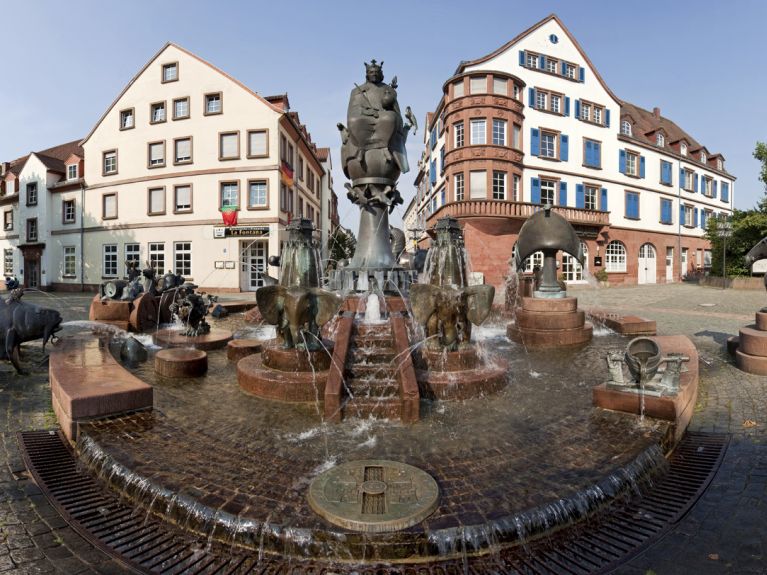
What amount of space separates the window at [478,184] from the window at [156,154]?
2068 centimetres

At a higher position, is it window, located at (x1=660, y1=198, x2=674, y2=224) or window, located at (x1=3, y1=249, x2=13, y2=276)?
window, located at (x1=660, y1=198, x2=674, y2=224)

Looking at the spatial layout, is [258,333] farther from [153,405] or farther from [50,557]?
[50,557]

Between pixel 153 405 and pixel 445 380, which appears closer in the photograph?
pixel 153 405

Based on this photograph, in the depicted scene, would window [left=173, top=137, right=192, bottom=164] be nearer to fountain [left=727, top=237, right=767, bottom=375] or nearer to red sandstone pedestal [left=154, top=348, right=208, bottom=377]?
red sandstone pedestal [left=154, top=348, right=208, bottom=377]

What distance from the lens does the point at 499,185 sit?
2967cm

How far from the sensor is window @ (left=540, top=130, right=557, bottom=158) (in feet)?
107

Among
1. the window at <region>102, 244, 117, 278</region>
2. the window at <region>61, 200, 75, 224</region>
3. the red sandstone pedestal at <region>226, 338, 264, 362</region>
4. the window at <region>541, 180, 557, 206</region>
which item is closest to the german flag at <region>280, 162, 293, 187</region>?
the window at <region>102, 244, 117, 278</region>

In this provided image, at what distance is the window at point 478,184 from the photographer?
29.3 meters

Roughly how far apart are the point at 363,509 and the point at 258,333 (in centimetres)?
843

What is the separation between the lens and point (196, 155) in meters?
28.6

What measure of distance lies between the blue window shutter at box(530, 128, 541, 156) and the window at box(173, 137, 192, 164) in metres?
→ 23.6

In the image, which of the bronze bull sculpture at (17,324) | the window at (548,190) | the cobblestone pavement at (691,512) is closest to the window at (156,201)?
the bronze bull sculpture at (17,324)

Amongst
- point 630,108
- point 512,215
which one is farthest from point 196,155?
point 630,108

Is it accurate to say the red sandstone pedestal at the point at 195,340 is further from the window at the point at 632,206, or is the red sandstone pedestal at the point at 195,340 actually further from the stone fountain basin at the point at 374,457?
the window at the point at 632,206
